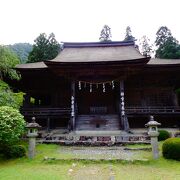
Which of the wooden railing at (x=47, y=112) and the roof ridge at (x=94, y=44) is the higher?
the roof ridge at (x=94, y=44)

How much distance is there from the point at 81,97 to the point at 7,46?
31.2ft

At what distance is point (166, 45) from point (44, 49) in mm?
20728

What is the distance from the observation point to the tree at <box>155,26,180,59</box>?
37622 millimetres

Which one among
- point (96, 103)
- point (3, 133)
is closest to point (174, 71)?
point (96, 103)

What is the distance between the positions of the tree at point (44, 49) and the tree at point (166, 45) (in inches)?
717

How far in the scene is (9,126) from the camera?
10945 millimetres

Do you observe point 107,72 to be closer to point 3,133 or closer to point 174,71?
point 174,71

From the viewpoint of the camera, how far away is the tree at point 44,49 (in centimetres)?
4023

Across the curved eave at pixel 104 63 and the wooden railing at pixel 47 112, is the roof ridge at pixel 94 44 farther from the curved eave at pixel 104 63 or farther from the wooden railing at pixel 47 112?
the wooden railing at pixel 47 112

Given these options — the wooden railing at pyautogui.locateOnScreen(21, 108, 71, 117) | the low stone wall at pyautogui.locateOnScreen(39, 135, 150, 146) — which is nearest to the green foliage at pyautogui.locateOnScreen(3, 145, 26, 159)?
the low stone wall at pyautogui.locateOnScreen(39, 135, 150, 146)

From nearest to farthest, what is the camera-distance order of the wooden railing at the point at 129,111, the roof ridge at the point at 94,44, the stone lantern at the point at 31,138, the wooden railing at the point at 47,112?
the stone lantern at the point at 31,138 → the wooden railing at the point at 129,111 → the wooden railing at the point at 47,112 → the roof ridge at the point at 94,44

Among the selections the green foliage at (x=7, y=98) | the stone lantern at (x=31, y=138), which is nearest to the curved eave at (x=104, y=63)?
the green foliage at (x=7, y=98)

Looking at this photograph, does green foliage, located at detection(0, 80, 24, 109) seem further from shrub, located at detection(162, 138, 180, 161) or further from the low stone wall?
shrub, located at detection(162, 138, 180, 161)

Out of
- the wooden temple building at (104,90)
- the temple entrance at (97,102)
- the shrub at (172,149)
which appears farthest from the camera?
the temple entrance at (97,102)
